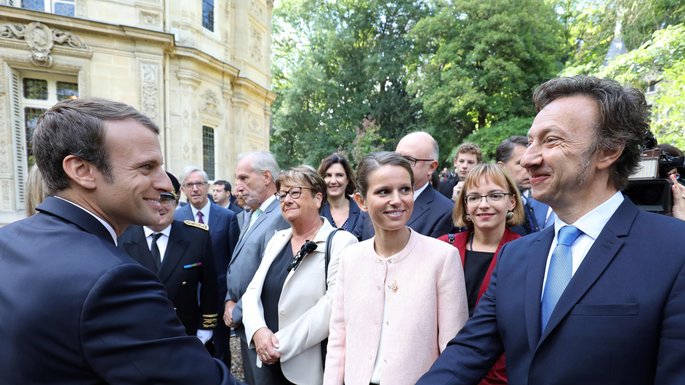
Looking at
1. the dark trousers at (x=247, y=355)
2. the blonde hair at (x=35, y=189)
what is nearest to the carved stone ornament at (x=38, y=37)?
the blonde hair at (x=35, y=189)

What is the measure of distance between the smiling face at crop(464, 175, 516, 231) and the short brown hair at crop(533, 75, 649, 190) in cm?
110

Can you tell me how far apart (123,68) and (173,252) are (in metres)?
11.1

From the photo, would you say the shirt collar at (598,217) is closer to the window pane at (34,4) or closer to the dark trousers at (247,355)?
the dark trousers at (247,355)

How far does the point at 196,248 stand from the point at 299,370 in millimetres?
1569

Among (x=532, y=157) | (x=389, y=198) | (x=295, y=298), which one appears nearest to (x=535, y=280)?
(x=532, y=157)

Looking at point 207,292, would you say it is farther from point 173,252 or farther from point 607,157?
point 607,157

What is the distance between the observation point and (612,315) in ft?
4.09

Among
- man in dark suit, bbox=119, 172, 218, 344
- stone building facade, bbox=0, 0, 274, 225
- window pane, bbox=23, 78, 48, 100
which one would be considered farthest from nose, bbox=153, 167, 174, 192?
window pane, bbox=23, 78, 48, 100

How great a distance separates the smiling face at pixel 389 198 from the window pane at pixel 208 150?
13.4 m

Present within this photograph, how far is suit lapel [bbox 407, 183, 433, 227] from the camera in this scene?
329cm

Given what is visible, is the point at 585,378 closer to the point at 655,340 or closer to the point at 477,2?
the point at 655,340

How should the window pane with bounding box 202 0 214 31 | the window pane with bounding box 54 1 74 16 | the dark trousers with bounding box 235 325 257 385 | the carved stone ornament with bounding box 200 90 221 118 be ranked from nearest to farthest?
the dark trousers with bounding box 235 325 257 385
the window pane with bounding box 54 1 74 16
the carved stone ornament with bounding box 200 90 221 118
the window pane with bounding box 202 0 214 31

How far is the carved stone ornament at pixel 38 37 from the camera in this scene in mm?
10695

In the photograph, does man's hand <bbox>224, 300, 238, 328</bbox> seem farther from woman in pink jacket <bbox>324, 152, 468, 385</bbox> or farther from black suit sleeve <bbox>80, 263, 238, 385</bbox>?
Answer: black suit sleeve <bbox>80, 263, 238, 385</bbox>
